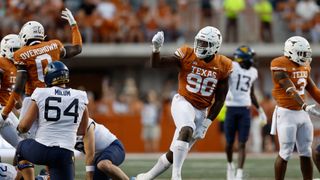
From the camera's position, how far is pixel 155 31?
22438 mm

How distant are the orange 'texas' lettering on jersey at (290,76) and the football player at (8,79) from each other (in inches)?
120

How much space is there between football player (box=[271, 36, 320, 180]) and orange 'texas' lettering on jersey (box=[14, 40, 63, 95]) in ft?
8.36

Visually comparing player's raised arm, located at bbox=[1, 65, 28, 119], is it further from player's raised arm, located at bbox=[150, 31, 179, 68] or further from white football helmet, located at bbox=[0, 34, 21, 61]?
player's raised arm, located at bbox=[150, 31, 179, 68]

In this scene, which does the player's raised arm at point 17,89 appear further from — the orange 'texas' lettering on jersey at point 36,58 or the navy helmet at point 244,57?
the navy helmet at point 244,57

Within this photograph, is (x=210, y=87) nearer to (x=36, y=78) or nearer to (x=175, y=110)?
(x=175, y=110)

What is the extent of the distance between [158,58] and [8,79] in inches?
77.9

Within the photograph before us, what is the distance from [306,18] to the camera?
22.9 meters

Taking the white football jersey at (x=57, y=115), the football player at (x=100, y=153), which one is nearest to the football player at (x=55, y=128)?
the white football jersey at (x=57, y=115)

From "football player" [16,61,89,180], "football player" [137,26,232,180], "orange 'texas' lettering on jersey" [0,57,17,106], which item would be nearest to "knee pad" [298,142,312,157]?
"football player" [137,26,232,180]

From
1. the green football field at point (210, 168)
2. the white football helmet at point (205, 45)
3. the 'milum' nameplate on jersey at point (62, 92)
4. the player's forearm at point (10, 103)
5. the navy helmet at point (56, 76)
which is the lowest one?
the green football field at point (210, 168)

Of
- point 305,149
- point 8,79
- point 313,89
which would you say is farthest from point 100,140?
point 313,89

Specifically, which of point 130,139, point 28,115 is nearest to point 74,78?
point 130,139

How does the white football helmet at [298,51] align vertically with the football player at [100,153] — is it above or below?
above

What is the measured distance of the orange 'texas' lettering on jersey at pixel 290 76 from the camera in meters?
10.6
